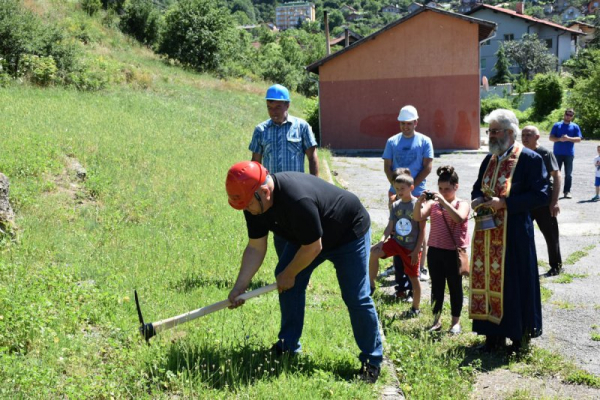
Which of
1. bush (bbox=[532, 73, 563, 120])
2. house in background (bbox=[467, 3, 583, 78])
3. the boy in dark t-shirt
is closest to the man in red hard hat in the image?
the boy in dark t-shirt

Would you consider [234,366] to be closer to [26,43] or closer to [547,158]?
[547,158]

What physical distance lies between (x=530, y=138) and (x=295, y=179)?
476cm

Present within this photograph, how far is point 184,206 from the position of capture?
9391mm

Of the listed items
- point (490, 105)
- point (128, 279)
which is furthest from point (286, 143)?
point (490, 105)

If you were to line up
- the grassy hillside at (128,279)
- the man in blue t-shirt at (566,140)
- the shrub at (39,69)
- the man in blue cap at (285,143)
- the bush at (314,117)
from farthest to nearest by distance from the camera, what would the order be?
the bush at (314,117) < the shrub at (39,69) < the man in blue t-shirt at (566,140) < the man in blue cap at (285,143) < the grassy hillside at (128,279)

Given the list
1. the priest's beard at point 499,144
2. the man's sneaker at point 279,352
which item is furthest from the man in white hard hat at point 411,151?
the man's sneaker at point 279,352

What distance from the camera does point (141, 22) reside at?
41094 mm

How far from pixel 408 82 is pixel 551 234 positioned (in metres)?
19.3

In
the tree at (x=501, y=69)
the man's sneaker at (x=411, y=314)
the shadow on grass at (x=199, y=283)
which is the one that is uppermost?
the tree at (x=501, y=69)

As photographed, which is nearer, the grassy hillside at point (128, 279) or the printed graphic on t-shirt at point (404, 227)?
the grassy hillside at point (128, 279)

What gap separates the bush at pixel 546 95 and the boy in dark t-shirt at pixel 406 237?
3501cm

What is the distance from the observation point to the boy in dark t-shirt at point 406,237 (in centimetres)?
628

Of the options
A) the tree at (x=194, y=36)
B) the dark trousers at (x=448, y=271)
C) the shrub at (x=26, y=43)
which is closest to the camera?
the dark trousers at (x=448, y=271)

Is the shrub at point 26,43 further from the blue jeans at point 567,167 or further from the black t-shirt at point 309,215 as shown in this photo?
the black t-shirt at point 309,215
